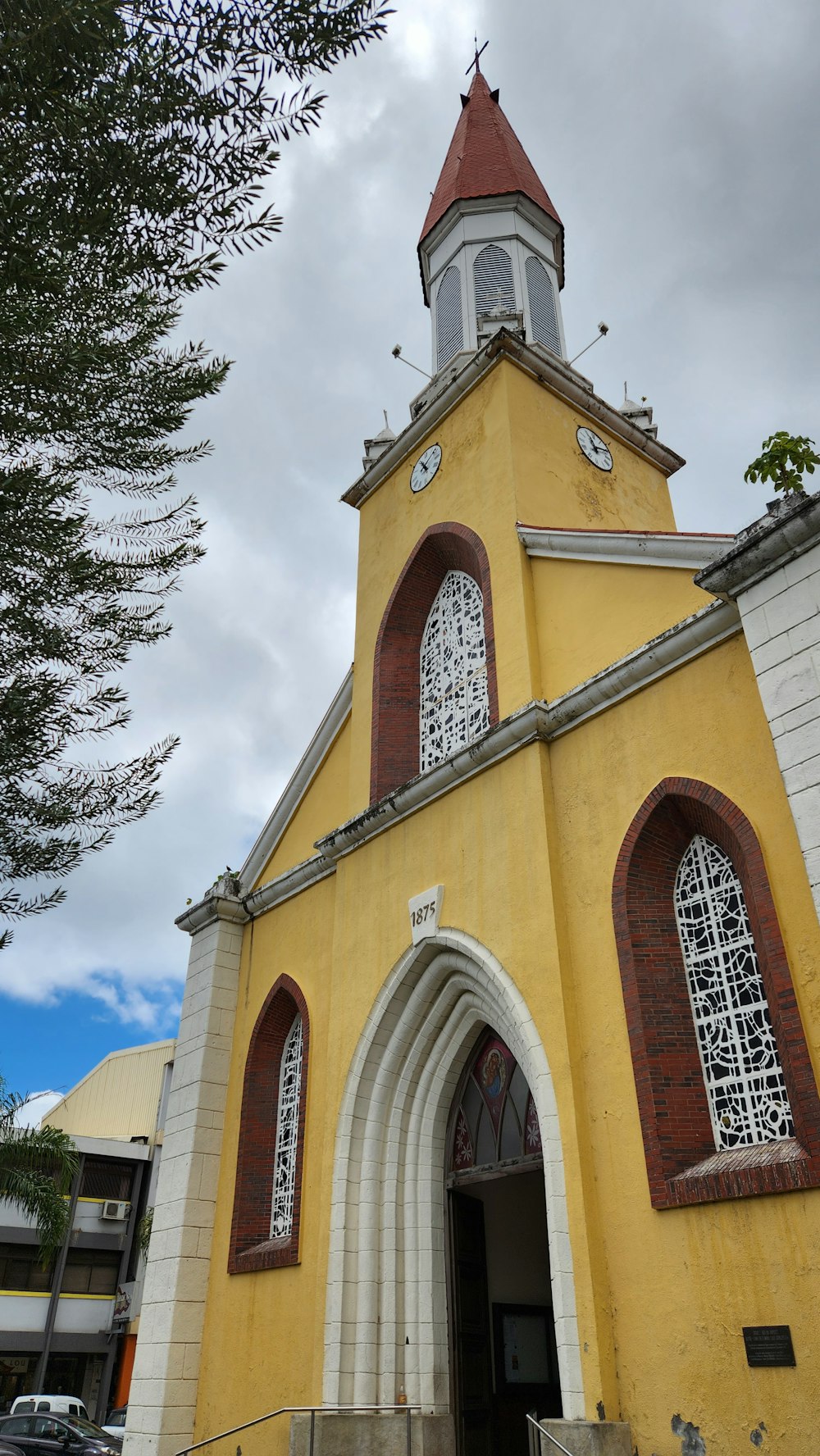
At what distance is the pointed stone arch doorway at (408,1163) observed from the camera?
8766mm

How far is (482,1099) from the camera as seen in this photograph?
9641 millimetres

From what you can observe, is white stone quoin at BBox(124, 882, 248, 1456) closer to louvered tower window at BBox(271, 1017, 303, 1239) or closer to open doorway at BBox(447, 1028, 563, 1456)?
louvered tower window at BBox(271, 1017, 303, 1239)

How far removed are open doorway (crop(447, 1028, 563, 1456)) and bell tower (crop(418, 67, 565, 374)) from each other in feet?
30.5

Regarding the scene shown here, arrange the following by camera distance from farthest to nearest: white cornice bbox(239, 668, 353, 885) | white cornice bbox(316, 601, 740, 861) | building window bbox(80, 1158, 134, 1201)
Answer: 1. building window bbox(80, 1158, 134, 1201)
2. white cornice bbox(239, 668, 353, 885)
3. white cornice bbox(316, 601, 740, 861)

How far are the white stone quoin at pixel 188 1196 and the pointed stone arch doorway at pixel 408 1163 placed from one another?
260 cm

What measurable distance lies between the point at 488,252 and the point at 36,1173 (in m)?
16.2

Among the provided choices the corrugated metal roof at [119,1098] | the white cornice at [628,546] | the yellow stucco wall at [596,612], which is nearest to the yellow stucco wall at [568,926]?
the yellow stucco wall at [596,612]

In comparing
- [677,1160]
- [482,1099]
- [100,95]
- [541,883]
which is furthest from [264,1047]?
[100,95]

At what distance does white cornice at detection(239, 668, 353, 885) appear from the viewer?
13.2 metres

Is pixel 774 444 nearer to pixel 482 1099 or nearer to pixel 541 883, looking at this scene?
pixel 541 883

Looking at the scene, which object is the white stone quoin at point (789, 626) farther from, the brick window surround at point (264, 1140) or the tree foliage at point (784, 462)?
the brick window surround at point (264, 1140)

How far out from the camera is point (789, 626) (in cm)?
698

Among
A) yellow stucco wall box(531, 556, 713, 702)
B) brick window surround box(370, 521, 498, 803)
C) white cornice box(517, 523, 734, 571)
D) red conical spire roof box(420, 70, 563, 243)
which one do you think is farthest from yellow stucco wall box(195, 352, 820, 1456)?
red conical spire roof box(420, 70, 563, 243)

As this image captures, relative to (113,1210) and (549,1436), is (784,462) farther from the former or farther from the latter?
(113,1210)
